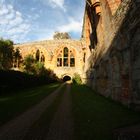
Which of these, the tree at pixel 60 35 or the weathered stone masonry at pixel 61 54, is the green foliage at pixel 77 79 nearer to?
the weathered stone masonry at pixel 61 54

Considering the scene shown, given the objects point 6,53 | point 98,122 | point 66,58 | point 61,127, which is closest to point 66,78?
point 66,58

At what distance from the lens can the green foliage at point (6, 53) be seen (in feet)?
134

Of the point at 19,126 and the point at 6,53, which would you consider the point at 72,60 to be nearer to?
the point at 6,53

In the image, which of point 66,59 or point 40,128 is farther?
point 66,59

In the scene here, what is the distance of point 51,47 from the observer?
44844 mm

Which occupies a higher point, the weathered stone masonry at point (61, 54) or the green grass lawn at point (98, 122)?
the weathered stone masonry at point (61, 54)

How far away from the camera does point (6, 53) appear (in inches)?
1657

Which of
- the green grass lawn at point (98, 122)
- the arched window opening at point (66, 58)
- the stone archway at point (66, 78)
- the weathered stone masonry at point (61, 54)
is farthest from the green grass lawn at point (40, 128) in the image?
the arched window opening at point (66, 58)

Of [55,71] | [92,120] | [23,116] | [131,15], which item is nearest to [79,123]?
[92,120]

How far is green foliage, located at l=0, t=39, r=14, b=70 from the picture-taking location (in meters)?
40.8

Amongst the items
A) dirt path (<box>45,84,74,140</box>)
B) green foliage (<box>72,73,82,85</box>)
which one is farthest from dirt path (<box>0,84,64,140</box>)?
green foliage (<box>72,73,82,85</box>)

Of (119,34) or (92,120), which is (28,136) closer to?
(92,120)

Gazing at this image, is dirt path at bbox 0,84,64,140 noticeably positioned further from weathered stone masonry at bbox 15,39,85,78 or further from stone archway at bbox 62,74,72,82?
stone archway at bbox 62,74,72,82

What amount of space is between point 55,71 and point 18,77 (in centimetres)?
2378
